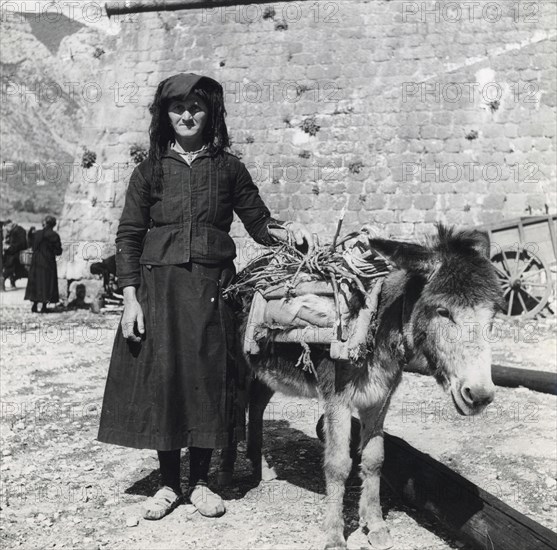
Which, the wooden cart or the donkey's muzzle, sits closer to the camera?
the donkey's muzzle

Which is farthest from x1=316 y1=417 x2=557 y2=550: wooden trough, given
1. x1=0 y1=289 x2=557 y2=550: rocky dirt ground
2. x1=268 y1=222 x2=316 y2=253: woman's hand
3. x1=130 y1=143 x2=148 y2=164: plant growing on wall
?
x1=130 y1=143 x2=148 y2=164: plant growing on wall

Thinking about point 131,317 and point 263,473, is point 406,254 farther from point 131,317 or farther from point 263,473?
point 263,473

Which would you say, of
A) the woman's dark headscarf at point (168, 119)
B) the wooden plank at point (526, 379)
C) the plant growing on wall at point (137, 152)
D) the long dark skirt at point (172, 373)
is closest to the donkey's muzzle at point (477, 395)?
the long dark skirt at point (172, 373)

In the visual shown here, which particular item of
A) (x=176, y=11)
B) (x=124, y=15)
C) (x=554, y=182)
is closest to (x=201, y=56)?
(x=176, y=11)

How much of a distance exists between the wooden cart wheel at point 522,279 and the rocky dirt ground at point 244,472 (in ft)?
13.8

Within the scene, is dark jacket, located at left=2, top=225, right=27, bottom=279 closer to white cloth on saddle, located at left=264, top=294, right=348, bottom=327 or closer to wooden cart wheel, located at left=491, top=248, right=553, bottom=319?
wooden cart wheel, located at left=491, top=248, right=553, bottom=319

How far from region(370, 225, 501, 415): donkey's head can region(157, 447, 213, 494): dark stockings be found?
1.52m

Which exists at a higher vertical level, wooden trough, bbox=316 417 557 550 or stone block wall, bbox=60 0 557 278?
stone block wall, bbox=60 0 557 278

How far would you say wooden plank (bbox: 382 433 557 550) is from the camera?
329 centimetres

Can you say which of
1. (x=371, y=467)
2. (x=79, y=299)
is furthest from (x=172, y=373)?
(x=79, y=299)

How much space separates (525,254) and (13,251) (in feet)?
47.9

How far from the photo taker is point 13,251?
20.1 meters

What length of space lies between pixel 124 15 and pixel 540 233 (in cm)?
995

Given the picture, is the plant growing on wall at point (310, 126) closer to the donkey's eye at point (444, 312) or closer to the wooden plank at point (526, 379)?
the wooden plank at point (526, 379)
